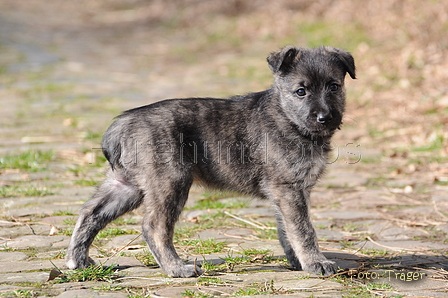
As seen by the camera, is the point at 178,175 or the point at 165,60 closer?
the point at 178,175

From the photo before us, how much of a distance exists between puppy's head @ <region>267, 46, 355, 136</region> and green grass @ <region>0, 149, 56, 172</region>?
279 centimetres

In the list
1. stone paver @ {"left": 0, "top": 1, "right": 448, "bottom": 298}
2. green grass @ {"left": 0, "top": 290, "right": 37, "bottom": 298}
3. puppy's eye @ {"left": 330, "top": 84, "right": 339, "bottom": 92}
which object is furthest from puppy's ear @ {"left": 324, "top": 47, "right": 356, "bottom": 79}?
green grass @ {"left": 0, "top": 290, "right": 37, "bottom": 298}

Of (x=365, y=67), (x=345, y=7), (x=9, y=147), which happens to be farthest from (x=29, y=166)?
(x=345, y=7)

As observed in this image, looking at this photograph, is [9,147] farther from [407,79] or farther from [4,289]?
[407,79]

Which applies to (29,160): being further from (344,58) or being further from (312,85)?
(344,58)

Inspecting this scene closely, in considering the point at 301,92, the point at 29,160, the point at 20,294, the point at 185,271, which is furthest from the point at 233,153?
the point at 29,160

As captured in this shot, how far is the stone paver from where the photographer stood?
11.5 feet

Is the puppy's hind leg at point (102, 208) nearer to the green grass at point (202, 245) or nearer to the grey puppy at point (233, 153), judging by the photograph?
the grey puppy at point (233, 153)

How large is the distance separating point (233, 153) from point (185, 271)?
0.95m

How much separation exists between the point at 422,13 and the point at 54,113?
841cm

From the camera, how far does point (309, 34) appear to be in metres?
15.0

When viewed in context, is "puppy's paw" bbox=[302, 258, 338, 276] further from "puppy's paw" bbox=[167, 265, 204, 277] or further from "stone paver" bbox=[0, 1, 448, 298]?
"puppy's paw" bbox=[167, 265, 204, 277]

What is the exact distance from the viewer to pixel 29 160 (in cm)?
613

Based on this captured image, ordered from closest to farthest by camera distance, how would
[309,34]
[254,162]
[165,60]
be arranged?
[254,162] < [165,60] < [309,34]
